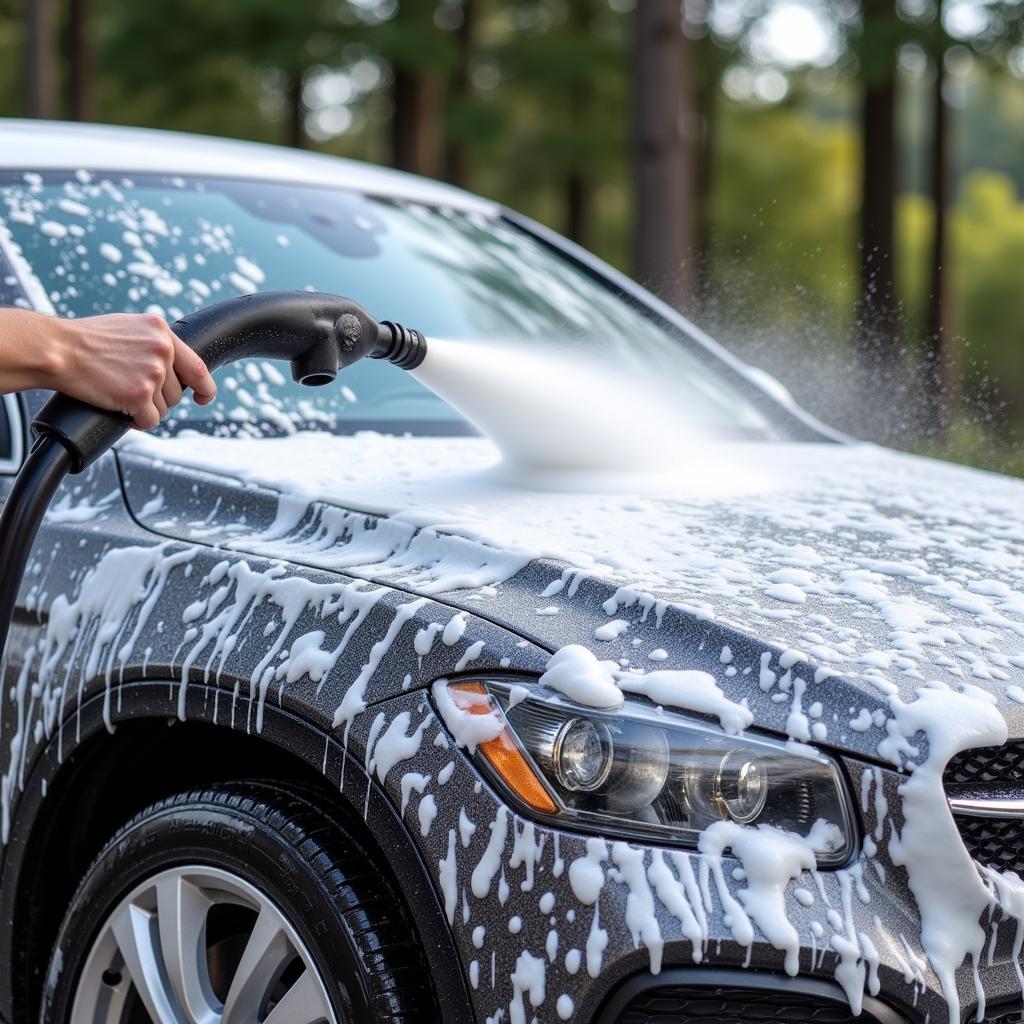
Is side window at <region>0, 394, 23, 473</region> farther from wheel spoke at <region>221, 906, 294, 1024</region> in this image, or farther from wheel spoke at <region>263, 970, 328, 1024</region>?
wheel spoke at <region>263, 970, 328, 1024</region>

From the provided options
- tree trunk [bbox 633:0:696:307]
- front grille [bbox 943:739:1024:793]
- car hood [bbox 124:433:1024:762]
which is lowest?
front grille [bbox 943:739:1024:793]

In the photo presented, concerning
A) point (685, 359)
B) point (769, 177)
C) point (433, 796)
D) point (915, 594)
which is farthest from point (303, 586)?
point (769, 177)

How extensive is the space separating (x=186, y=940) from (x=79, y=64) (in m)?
19.8

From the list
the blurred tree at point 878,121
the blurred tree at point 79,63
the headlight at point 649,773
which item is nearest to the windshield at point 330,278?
the headlight at point 649,773

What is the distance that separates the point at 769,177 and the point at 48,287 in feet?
87.0

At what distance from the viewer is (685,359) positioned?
3.70m

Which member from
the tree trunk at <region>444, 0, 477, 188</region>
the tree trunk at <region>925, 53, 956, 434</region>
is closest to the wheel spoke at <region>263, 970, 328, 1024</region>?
the tree trunk at <region>925, 53, 956, 434</region>

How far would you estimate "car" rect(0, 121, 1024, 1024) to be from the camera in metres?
1.69

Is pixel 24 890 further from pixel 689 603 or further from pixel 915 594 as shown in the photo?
pixel 915 594

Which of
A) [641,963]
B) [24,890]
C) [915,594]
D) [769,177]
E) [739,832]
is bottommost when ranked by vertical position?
[24,890]

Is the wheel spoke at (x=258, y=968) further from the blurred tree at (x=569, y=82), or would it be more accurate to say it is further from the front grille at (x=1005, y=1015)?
the blurred tree at (x=569, y=82)

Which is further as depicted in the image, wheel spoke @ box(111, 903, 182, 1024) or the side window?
the side window

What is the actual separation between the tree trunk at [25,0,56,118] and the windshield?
1221 centimetres

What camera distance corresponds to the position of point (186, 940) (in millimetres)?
2066
